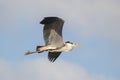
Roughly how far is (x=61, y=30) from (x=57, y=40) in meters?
0.66

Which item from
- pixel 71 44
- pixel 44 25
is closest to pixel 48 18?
pixel 44 25

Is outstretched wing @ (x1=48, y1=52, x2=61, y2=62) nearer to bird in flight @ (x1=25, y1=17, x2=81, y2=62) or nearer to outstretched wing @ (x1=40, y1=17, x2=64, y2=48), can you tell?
bird in flight @ (x1=25, y1=17, x2=81, y2=62)

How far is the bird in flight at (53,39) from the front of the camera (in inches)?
1283

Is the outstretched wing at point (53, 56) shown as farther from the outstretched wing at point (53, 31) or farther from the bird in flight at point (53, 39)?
the outstretched wing at point (53, 31)

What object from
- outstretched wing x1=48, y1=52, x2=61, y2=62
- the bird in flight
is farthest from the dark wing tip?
outstretched wing x1=48, y1=52, x2=61, y2=62

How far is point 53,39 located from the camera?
33.4 meters

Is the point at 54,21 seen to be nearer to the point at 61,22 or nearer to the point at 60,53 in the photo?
the point at 61,22

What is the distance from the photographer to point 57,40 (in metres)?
33.5

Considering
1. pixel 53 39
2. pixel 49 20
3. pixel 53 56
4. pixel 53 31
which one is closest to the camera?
pixel 49 20

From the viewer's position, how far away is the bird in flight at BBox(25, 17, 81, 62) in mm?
32594

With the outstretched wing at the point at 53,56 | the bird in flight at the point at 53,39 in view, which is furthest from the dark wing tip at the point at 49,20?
the outstretched wing at the point at 53,56

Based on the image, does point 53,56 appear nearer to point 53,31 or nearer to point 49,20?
point 53,31

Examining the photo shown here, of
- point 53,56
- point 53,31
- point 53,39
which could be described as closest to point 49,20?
point 53,31

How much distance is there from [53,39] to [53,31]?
580mm
